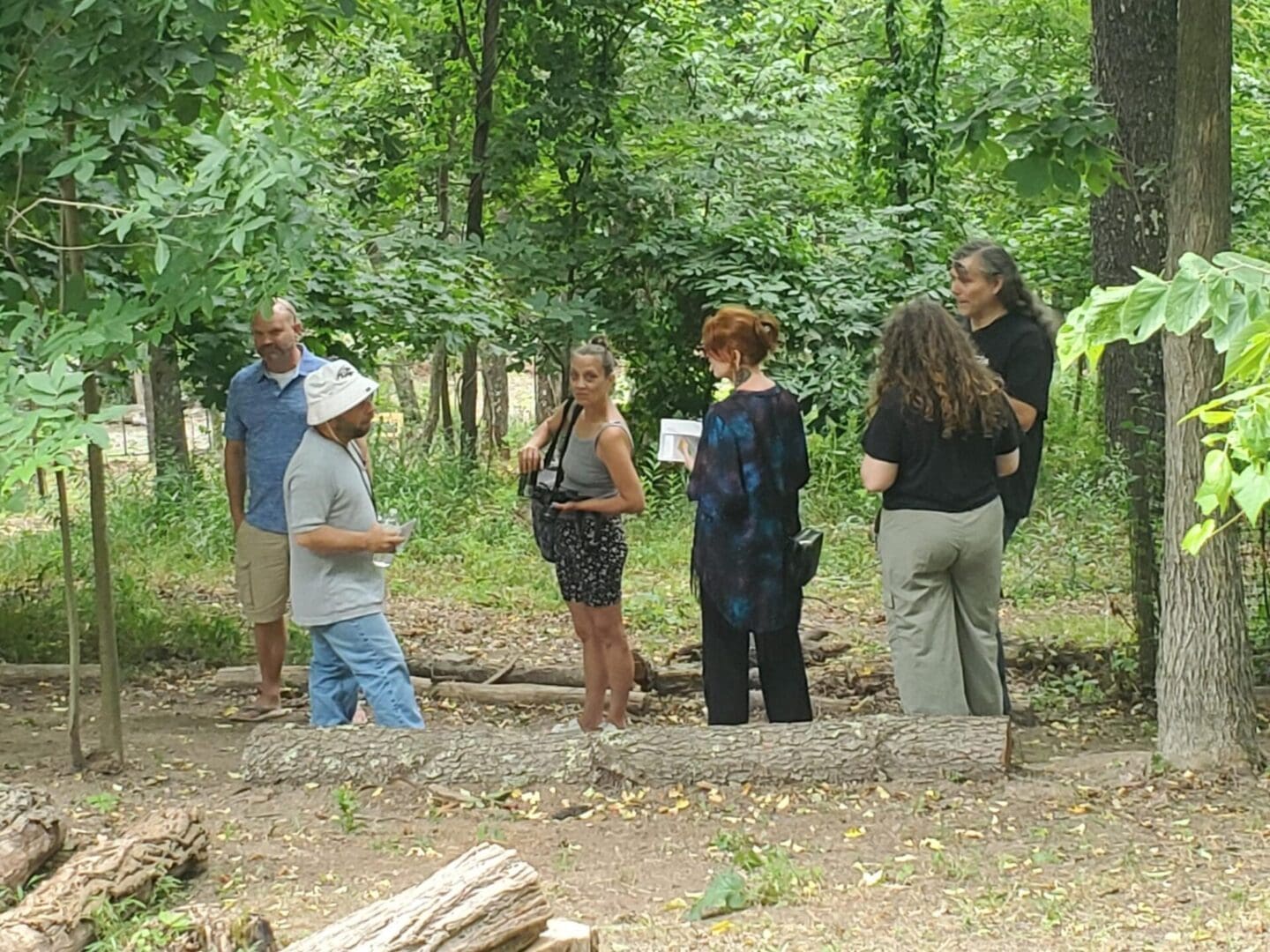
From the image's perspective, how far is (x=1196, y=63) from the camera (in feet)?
17.0

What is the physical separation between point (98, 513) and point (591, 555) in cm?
190

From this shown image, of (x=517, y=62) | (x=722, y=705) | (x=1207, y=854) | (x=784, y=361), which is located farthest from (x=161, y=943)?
(x=517, y=62)

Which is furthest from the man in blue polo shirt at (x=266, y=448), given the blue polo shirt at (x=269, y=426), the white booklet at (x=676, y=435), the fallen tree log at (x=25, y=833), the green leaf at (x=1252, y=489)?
the green leaf at (x=1252, y=489)

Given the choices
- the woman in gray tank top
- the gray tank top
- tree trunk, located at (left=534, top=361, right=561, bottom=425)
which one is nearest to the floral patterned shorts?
the woman in gray tank top

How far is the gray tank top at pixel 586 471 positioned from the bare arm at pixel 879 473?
1.05 m

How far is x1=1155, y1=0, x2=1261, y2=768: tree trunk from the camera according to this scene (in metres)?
5.19

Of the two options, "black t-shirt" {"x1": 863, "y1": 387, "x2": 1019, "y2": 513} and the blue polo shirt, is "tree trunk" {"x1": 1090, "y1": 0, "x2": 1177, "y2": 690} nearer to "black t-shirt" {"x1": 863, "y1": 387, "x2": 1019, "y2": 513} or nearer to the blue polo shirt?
"black t-shirt" {"x1": 863, "y1": 387, "x2": 1019, "y2": 513}

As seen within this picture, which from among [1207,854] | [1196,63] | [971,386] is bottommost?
[1207,854]

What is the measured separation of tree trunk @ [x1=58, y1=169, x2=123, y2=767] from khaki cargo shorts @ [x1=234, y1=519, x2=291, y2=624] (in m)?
0.94

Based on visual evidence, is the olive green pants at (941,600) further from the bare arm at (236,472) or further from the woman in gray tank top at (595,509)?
the bare arm at (236,472)

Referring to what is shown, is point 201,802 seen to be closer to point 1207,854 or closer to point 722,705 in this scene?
point 722,705

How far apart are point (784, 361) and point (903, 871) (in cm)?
664

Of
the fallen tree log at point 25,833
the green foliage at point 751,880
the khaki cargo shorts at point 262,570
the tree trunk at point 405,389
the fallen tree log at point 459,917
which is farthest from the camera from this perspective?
the tree trunk at point 405,389

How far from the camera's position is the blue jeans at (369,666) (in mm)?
5691
